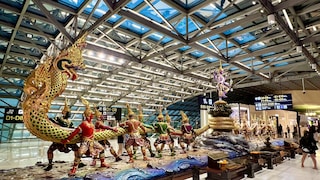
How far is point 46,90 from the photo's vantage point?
295 cm

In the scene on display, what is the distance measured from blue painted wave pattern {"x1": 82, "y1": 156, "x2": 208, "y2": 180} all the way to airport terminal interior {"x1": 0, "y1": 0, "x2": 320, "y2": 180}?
23 mm

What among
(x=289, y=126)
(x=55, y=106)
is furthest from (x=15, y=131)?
(x=289, y=126)

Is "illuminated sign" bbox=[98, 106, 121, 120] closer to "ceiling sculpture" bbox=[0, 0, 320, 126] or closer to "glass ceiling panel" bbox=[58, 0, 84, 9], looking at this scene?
"ceiling sculpture" bbox=[0, 0, 320, 126]

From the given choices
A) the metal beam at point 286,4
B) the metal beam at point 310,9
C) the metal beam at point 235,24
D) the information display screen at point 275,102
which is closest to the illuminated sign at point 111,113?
the metal beam at point 235,24

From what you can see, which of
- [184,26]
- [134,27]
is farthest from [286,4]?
[134,27]

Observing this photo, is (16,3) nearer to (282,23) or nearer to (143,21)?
(143,21)

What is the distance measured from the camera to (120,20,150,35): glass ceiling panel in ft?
22.2

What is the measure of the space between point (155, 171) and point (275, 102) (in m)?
12.0

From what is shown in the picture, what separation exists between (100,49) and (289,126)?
15911 millimetres

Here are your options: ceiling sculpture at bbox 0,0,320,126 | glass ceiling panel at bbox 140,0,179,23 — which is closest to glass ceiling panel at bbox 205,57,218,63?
Result: ceiling sculpture at bbox 0,0,320,126

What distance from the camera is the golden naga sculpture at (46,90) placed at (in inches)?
111

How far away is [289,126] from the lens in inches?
632

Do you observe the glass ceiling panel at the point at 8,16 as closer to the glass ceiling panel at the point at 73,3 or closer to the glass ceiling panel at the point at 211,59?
the glass ceiling panel at the point at 73,3

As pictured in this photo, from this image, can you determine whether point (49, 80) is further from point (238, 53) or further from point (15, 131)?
point (15, 131)
